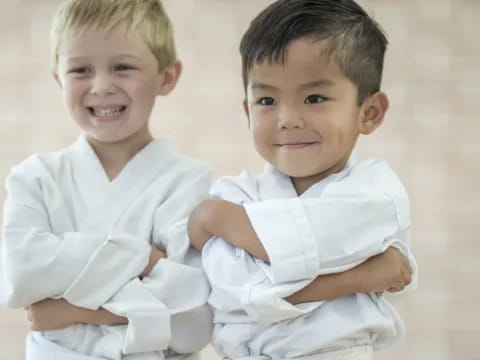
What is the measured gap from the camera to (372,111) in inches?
56.8

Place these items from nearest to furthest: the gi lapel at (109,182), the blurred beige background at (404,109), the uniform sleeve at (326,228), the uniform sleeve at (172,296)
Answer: the uniform sleeve at (326,228) < the uniform sleeve at (172,296) < the gi lapel at (109,182) < the blurred beige background at (404,109)

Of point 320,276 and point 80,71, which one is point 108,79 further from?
point 320,276

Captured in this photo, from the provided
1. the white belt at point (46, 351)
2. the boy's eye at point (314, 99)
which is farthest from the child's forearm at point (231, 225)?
the white belt at point (46, 351)

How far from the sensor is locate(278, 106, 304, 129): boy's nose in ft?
4.42

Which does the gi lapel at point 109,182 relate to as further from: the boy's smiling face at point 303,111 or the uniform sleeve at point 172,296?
the boy's smiling face at point 303,111

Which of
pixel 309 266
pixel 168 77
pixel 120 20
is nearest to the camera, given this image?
pixel 309 266

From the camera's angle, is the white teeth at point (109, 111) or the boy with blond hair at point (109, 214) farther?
the white teeth at point (109, 111)

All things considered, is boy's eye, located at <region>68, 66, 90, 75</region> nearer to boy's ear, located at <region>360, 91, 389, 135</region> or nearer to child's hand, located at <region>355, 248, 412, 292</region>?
boy's ear, located at <region>360, 91, 389, 135</region>

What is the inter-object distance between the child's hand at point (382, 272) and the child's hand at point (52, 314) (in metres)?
0.52

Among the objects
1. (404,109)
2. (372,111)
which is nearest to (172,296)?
Answer: (372,111)

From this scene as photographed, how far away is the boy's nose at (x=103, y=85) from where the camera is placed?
1.49 m

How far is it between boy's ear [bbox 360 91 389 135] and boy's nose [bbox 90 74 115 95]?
18.7 inches

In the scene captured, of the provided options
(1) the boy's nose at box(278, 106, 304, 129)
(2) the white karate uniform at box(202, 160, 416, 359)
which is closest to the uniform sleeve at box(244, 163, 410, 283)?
(2) the white karate uniform at box(202, 160, 416, 359)

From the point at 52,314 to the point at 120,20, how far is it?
564mm
